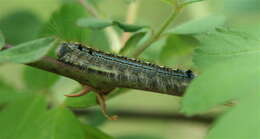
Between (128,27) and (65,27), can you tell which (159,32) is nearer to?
(128,27)

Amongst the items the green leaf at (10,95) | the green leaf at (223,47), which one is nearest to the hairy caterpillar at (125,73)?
the green leaf at (223,47)

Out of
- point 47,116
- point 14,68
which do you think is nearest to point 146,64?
point 47,116

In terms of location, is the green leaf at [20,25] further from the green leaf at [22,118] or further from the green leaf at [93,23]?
the green leaf at [93,23]

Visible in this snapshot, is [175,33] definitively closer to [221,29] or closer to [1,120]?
[221,29]

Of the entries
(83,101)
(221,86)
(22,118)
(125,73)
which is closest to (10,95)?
(22,118)

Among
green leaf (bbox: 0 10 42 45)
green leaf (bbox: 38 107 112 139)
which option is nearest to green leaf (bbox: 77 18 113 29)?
green leaf (bbox: 38 107 112 139)

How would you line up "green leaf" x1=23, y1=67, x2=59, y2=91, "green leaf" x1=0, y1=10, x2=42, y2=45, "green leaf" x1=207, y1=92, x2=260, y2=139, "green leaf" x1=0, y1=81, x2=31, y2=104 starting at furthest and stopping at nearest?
"green leaf" x1=0, y1=10, x2=42, y2=45 < "green leaf" x1=23, y1=67, x2=59, y2=91 < "green leaf" x1=0, y1=81, x2=31, y2=104 < "green leaf" x1=207, y1=92, x2=260, y2=139

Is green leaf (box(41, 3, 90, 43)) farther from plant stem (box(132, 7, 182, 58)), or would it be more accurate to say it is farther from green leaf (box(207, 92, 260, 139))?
green leaf (box(207, 92, 260, 139))
